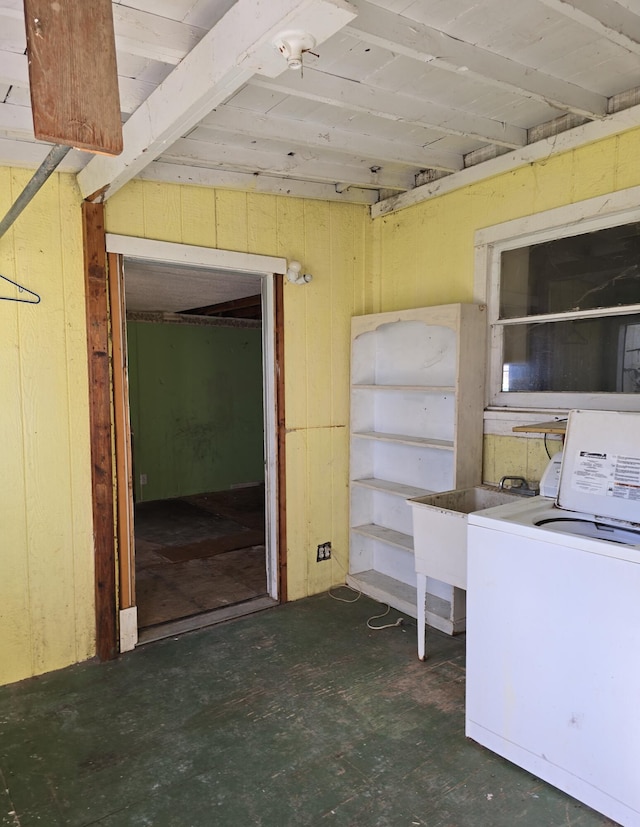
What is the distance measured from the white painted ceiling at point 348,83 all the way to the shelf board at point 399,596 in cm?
251

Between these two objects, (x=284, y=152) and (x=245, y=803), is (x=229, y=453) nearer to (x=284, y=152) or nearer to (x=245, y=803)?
(x=284, y=152)

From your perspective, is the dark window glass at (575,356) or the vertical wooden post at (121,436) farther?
the vertical wooden post at (121,436)

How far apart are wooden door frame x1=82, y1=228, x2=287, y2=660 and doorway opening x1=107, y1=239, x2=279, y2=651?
0.21 meters

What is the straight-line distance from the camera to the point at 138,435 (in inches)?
255

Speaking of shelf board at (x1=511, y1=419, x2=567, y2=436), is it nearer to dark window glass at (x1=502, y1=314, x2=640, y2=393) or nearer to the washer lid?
the washer lid

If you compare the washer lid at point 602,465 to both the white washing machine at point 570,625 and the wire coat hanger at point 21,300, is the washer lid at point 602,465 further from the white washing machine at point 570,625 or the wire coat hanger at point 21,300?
the wire coat hanger at point 21,300

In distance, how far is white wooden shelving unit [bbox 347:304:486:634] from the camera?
119 inches

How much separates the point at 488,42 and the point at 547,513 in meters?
1.78

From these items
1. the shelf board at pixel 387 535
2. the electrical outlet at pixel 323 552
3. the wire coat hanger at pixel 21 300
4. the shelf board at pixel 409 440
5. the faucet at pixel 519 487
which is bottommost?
the electrical outlet at pixel 323 552

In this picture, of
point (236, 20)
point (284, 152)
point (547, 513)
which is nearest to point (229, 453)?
point (284, 152)

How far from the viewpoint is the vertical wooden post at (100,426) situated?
9.05 feet

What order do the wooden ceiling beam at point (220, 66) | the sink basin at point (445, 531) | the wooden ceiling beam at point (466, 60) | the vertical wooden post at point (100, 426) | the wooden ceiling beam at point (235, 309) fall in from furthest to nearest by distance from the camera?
the wooden ceiling beam at point (235, 309), the vertical wooden post at point (100, 426), the sink basin at point (445, 531), the wooden ceiling beam at point (466, 60), the wooden ceiling beam at point (220, 66)

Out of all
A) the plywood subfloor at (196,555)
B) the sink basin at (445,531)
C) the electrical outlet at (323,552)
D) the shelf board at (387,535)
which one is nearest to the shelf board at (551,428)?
the sink basin at (445,531)

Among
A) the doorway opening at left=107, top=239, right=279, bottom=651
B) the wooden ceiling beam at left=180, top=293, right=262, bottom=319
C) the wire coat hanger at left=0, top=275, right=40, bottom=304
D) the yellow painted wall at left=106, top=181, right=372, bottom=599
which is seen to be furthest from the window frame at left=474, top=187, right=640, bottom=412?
the wooden ceiling beam at left=180, top=293, right=262, bottom=319
